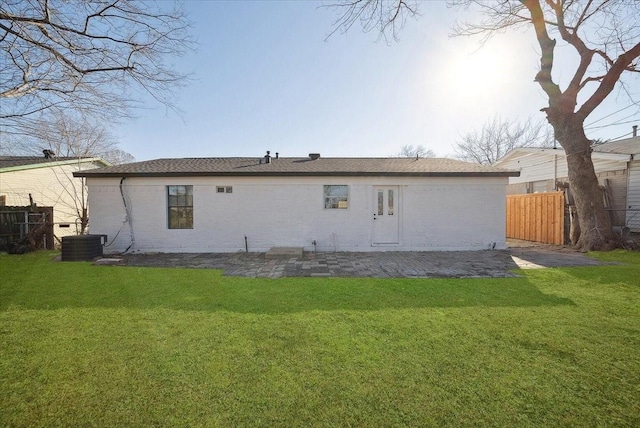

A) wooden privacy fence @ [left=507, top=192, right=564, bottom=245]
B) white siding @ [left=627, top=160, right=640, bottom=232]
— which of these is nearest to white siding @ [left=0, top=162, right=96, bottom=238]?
wooden privacy fence @ [left=507, top=192, right=564, bottom=245]

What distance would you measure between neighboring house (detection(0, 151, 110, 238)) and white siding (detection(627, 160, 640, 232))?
23475 millimetres

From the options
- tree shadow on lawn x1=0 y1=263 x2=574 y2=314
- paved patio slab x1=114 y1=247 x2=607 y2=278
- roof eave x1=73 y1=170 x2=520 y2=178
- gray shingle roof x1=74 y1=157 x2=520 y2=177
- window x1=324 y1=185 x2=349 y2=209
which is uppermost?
gray shingle roof x1=74 y1=157 x2=520 y2=177

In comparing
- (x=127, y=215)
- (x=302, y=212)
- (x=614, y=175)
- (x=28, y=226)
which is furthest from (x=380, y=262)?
(x=28, y=226)

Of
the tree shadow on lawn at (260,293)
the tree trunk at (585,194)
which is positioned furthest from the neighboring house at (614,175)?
the tree shadow on lawn at (260,293)

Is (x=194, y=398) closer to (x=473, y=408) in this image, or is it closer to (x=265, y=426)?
(x=265, y=426)

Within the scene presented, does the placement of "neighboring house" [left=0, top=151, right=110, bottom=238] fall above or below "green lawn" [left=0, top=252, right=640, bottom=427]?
above

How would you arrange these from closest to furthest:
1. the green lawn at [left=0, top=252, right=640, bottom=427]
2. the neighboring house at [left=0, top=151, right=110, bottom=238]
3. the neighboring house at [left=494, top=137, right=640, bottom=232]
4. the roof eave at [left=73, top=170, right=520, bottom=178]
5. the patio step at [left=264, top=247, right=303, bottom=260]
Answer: the green lawn at [left=0, top=252, right=640, bottom=427] → the patio step at [left=264, top=247, right=303, bottom=260] → the roof eave at [left=73, top=170, right=520, bottom=178] → the neighboring house at [left=494, top=137, right=640, bottom=232] → the neighboring house at [left=0, top=151, right=110, bottom=238]

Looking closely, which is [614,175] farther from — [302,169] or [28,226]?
[28,226]

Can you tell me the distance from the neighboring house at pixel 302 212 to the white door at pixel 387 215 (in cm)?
4

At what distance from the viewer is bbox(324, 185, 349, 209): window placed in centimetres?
970

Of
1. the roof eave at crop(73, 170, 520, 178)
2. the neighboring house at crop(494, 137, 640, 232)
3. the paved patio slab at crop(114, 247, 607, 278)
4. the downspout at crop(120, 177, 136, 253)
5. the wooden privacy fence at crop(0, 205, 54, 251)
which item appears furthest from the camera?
the wooden privacy fence at crop(0, 205, 54, 251)

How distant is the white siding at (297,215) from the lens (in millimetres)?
9641

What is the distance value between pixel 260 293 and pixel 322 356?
243 cm

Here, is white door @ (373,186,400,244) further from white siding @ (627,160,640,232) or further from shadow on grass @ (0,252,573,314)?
white siding @ (627,160,640,232)
